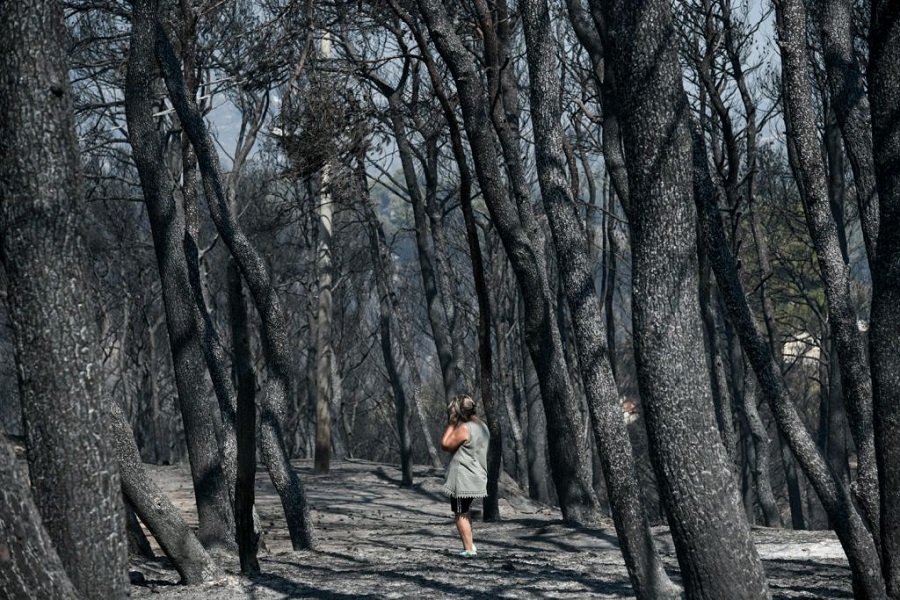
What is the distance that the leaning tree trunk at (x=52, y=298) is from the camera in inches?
185

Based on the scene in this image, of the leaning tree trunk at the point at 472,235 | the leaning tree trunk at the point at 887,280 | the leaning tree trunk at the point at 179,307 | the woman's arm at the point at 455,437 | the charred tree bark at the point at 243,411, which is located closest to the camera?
the leaning tree trunk at the point at 887,280

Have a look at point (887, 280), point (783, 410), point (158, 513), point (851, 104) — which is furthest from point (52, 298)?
point (851, 104)

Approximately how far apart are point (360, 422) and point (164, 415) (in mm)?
9626

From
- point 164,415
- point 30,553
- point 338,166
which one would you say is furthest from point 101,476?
point 164,415

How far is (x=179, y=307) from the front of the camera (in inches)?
398

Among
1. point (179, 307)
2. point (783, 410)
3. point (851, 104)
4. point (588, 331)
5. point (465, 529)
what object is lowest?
point (465, 529)

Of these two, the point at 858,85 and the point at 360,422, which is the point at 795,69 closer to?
the point at 858,85

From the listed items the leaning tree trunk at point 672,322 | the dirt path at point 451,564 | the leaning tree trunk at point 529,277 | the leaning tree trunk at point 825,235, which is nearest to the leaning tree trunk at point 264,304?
the dirt path at point 451,564

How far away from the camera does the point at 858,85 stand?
26.5 ft

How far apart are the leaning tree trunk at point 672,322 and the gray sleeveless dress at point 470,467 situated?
515 cm

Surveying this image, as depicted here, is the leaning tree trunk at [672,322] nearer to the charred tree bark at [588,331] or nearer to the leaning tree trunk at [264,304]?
the charred tree bark at [588,331]

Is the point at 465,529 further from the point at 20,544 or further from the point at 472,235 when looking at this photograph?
the point at 20,544

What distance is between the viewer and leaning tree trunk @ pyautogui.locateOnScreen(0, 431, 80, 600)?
385 centimetres

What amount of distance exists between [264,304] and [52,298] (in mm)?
5602
